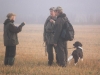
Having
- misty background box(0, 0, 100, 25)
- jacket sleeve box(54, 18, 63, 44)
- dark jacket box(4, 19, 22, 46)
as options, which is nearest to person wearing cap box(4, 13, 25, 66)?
dark jacket box(4, 19, 22, 46)

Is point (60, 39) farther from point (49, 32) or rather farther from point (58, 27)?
point (49, 32)

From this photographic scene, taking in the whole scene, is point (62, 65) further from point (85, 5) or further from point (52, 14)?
point (85, 5)

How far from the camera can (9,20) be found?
8.11 m

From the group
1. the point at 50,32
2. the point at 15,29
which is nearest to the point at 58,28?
the point at 50,32

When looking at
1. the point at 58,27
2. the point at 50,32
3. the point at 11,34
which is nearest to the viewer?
the point at 58,27

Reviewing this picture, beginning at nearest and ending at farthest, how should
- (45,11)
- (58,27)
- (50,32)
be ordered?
(58,27)
(50,32)
(45,11)

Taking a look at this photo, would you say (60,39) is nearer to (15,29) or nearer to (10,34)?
(15,29)

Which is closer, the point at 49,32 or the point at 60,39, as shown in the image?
the point at 60,39

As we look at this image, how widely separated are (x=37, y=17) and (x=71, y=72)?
56520mm

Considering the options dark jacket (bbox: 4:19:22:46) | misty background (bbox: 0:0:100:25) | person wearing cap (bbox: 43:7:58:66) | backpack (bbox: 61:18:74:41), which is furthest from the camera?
misty background (bbox: 0:0:100:25)

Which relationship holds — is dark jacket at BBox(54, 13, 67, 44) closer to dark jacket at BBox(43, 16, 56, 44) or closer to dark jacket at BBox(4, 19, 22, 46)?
dark jacket at BBox(43, 16, 56, 44)

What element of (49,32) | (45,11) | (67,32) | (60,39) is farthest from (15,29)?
(45,11)

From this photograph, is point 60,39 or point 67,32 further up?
point 67,32

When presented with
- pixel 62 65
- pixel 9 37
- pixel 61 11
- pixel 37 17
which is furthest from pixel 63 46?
pixel 37 17
